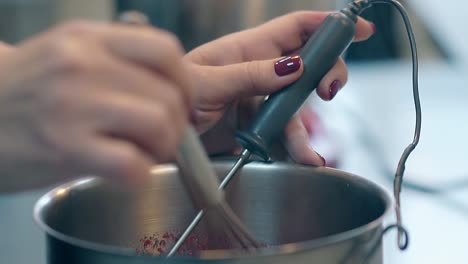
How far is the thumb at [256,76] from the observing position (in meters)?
0.58

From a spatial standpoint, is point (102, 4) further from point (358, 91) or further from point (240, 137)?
point (240, 137)

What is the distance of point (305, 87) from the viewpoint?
0.58 metres

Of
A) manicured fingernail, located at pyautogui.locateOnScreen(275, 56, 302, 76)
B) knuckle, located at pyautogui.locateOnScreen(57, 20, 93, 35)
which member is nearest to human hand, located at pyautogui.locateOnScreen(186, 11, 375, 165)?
manicured fingernail, located at pyautogui.locateOnScreen(275, 56, 302, 76)

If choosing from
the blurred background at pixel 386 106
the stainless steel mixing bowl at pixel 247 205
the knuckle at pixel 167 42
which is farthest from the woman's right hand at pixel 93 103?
the blurred background at pixel 386 106

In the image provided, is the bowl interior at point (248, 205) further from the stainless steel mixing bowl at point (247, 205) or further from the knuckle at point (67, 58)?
the knuckle at point (67, 58)

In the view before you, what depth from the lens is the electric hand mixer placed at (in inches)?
22.3

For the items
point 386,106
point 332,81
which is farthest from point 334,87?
point 386,106

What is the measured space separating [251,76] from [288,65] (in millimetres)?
32

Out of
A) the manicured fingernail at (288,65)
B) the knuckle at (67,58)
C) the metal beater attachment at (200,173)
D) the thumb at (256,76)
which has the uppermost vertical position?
the knuckle at (67,58)

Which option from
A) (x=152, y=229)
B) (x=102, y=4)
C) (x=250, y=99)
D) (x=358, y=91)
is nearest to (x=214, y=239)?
(x=152, y=229)

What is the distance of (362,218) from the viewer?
518 millimetres

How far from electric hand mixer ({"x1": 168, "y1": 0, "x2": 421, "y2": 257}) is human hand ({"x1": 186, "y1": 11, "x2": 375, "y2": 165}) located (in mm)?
11

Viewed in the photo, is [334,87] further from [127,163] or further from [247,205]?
[127,163]

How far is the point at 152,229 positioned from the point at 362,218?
15 centimetres
